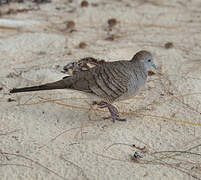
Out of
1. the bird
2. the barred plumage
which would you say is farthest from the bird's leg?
the barred plumage

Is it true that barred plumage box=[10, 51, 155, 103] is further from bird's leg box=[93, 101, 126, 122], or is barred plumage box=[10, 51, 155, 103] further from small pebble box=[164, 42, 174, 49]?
small pebble box=[164, 42, 174, 49]

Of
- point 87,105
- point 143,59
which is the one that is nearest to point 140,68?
point 143,59

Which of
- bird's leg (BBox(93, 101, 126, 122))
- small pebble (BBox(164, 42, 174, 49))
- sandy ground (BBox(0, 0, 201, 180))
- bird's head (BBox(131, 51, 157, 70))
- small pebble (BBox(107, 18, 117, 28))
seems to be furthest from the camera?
small pebble (BBox(107, 18, 117, 28))

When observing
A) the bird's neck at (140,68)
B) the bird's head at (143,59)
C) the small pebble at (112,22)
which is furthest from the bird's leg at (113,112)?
the small pebble at (112,22)

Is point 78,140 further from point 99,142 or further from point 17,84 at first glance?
point 17,84

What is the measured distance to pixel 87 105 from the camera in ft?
12.1

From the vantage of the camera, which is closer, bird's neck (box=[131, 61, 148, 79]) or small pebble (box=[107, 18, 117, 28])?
bird's neck (box=[131, 61, 148, 79])

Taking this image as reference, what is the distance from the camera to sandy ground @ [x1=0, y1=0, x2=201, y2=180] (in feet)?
9.00

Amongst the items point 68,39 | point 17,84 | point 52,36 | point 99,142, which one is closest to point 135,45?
point 68,39

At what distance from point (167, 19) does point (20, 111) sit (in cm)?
382

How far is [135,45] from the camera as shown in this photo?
5.08 m

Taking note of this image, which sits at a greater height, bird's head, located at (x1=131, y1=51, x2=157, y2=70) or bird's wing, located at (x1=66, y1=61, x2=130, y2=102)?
bird's head, located at (x1=131, y1=51, x2=157, y2=70)

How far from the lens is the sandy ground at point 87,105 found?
2.74 meters

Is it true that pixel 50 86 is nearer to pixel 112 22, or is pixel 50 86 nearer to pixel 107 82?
pixel 107 82
